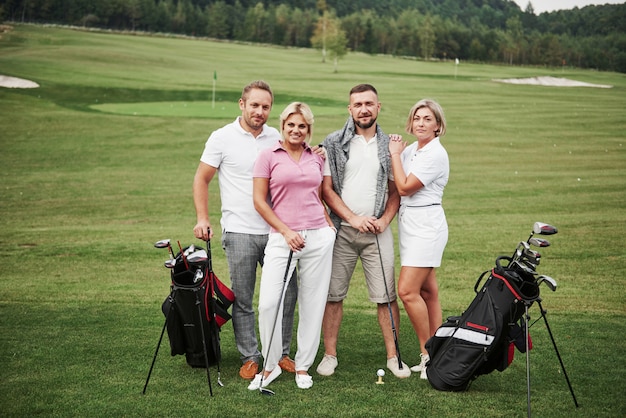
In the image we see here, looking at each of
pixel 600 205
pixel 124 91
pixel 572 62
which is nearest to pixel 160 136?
pixel 124 91

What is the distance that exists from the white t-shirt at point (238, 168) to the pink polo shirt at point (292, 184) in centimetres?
26

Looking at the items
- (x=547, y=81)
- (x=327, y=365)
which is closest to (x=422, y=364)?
(x=327, y=365)

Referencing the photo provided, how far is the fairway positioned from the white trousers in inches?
11.2

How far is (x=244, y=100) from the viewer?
16.7 ft

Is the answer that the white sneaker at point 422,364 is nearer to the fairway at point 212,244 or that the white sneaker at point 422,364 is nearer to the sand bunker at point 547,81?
the fairway at point 212,244


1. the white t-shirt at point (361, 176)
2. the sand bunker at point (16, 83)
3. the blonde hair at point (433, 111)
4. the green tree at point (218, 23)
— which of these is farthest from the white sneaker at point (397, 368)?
the green tree at point (218, 23)

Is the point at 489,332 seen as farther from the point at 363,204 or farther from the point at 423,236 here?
the point at 363,204

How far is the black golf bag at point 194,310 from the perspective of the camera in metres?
4.89

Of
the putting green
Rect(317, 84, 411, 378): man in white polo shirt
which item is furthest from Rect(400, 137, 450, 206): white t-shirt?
the putting green

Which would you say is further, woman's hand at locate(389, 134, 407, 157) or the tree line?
the tree line

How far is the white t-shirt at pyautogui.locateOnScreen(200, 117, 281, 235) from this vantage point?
5105 mm

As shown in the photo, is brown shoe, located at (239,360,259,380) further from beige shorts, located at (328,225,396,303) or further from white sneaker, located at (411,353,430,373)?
white sneaker, located at (411,353,430,373)

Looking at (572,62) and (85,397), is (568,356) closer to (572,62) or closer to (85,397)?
(85,397)

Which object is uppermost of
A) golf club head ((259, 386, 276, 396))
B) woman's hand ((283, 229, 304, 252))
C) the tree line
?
the tree line
